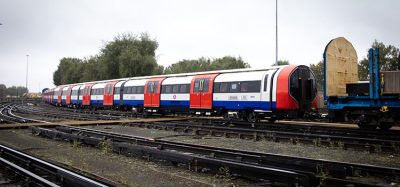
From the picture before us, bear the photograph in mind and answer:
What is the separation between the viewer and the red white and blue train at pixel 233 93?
18562 mm

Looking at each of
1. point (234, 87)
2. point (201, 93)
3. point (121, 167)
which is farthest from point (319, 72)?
point (121, 167)

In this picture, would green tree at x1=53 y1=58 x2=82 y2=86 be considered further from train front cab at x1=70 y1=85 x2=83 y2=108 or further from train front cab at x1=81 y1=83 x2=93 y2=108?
train front cab at x1=81 y1=83 x2=93 y2=108

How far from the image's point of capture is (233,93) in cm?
2083

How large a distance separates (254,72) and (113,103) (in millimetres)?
17908

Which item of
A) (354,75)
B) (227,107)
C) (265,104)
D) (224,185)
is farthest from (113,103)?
(224,185)

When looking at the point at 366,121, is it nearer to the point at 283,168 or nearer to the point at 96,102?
the point at 283,168

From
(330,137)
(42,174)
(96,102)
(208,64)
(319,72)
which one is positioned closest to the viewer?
(42,174)

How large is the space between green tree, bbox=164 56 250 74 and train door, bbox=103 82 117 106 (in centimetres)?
4225

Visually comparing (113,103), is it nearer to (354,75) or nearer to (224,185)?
(354,75)

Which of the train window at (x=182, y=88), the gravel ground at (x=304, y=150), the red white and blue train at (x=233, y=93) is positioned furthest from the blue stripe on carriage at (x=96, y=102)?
the gravel ground at (x=304, y=150)

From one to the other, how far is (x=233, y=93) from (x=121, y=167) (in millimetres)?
12208

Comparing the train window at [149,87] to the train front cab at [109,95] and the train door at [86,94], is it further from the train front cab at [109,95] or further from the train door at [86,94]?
the train door at [86,94]

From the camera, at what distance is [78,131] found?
54.9 feet

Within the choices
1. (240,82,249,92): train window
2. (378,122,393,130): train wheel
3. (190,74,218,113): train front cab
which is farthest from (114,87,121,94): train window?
(378,122,393,130): train wheel
